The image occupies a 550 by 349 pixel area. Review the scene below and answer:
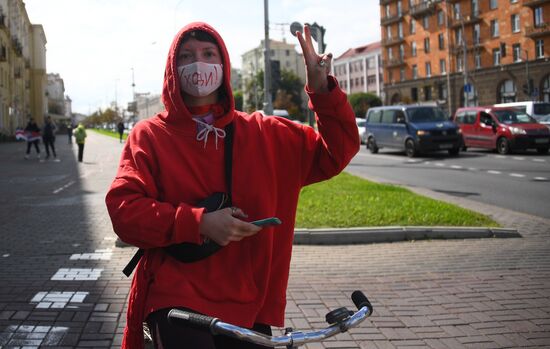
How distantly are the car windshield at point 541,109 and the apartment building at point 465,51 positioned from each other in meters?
19.2

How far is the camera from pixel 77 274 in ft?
20.0

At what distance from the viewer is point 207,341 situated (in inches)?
71.7

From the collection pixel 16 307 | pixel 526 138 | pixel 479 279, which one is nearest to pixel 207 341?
pixel 16 307

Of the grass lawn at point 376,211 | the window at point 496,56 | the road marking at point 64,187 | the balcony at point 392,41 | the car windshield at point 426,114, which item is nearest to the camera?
the grass lawn at point 376,211

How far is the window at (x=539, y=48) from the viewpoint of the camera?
5622 centimetres

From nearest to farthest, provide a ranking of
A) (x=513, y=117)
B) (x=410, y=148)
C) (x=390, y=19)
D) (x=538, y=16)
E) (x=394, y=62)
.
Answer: (x=513, y=117) → (x=410, y=148) → (x=538, y=16) → (x=394, y=62) → (x=390, y=19)

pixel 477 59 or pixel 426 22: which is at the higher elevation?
pixel 426 22

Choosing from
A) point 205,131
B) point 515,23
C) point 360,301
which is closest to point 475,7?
point 515,23

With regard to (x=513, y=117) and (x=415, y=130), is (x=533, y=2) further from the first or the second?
(x=415, y=130)

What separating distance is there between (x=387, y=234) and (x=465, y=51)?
143 ft

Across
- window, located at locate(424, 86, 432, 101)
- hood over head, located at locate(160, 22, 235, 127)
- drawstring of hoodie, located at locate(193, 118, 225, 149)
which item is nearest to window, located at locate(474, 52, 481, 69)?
window, located at locate(424, 86, 432, 101)

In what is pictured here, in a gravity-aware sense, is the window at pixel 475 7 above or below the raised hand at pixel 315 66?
above

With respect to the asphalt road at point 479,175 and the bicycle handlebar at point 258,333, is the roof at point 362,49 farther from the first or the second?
the bicycle handlebar at point 258,333

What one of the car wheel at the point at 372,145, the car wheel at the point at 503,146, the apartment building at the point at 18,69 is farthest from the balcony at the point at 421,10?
the car wheel at the point at 503,146
